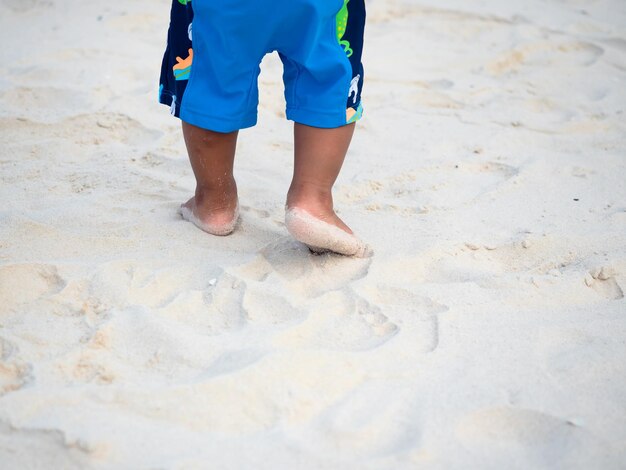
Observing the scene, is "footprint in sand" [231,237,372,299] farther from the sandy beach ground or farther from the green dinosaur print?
the green dinosaur print

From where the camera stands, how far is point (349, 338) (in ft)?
5.02

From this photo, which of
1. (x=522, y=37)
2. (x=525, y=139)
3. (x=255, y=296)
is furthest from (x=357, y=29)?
(x=522, y=37)

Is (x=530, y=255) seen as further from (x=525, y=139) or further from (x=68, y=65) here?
(x=68, y=65)

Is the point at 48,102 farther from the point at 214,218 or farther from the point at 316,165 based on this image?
the point at 316,165

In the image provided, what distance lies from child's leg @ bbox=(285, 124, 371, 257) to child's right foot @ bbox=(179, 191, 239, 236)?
0.27 metres

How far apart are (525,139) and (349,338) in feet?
5.02

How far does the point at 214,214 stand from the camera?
199cm

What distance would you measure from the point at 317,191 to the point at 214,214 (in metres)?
0.35

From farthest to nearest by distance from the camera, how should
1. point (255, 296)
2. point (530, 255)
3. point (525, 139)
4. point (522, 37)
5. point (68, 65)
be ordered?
point (522, 37) → point (68, 65) → point (525, 139) → point (530, 255) → point (255, 296)

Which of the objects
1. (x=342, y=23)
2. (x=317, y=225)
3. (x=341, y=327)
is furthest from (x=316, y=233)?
(x=342, y=23)

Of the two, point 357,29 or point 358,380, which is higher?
point 357,29

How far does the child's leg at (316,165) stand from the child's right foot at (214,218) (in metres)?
0.27

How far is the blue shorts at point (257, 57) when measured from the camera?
158 cm

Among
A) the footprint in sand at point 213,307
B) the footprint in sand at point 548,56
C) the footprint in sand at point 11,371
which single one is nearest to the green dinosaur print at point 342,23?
the footprint in sand at point 213,307
